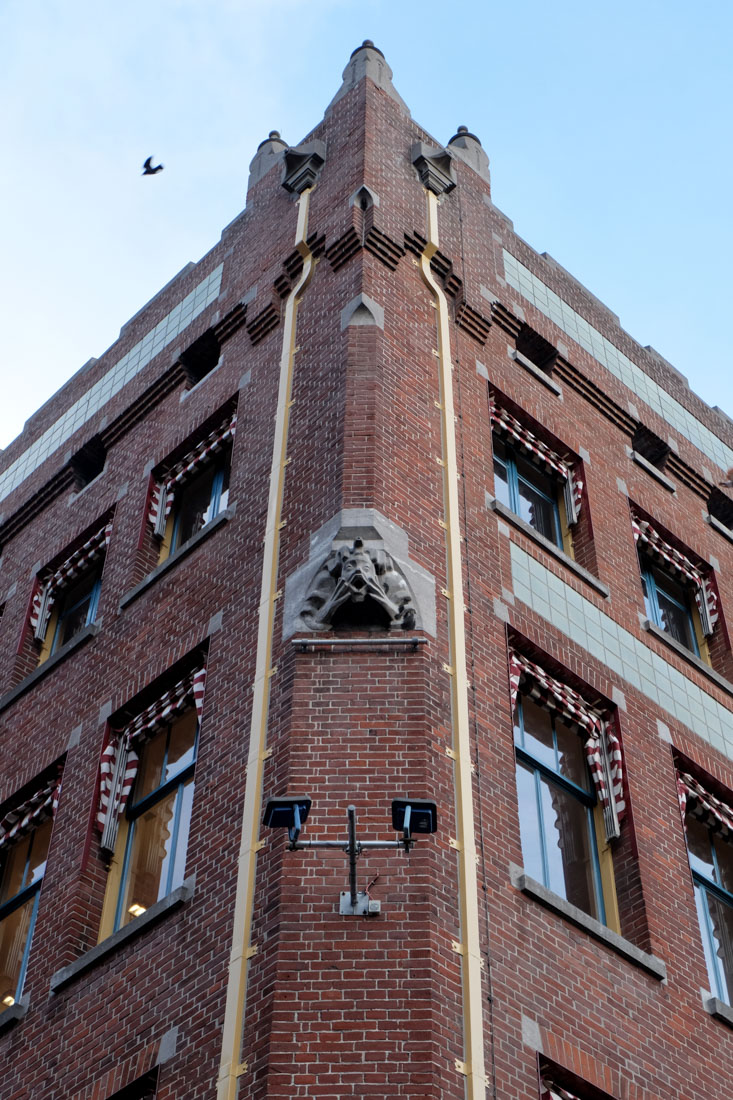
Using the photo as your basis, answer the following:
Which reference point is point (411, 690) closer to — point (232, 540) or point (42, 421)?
point (232, 540)

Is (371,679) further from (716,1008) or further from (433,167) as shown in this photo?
(433,167)

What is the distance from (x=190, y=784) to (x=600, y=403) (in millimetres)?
10470

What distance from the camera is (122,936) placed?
54.1ft

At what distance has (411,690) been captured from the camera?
53.7ft

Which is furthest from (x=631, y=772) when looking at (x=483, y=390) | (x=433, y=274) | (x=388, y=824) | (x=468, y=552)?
(x=433, y=274)

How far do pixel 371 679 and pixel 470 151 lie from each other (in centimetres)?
1385

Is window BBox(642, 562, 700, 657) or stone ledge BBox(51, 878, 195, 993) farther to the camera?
window BBox(642, 562, 700, 657)

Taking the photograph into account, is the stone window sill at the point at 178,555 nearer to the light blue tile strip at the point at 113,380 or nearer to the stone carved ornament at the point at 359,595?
the stone carved ornament at the point at 359,595

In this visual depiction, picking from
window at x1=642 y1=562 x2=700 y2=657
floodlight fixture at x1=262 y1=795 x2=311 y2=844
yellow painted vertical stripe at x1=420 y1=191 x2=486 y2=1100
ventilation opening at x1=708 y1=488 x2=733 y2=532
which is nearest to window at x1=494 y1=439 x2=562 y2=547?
window at x1=642 y1=562 x2=700 y2=657

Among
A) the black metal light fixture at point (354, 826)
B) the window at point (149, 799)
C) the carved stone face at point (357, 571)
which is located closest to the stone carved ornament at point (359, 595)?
the carved stone face at point (357, 571)

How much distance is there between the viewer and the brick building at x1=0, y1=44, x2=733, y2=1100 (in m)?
14.6

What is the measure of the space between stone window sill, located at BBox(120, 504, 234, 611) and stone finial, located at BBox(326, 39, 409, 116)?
28.5 ft

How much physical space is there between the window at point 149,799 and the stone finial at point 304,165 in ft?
30.1

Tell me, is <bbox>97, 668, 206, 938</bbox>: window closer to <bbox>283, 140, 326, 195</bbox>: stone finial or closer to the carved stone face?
the carved stone face
